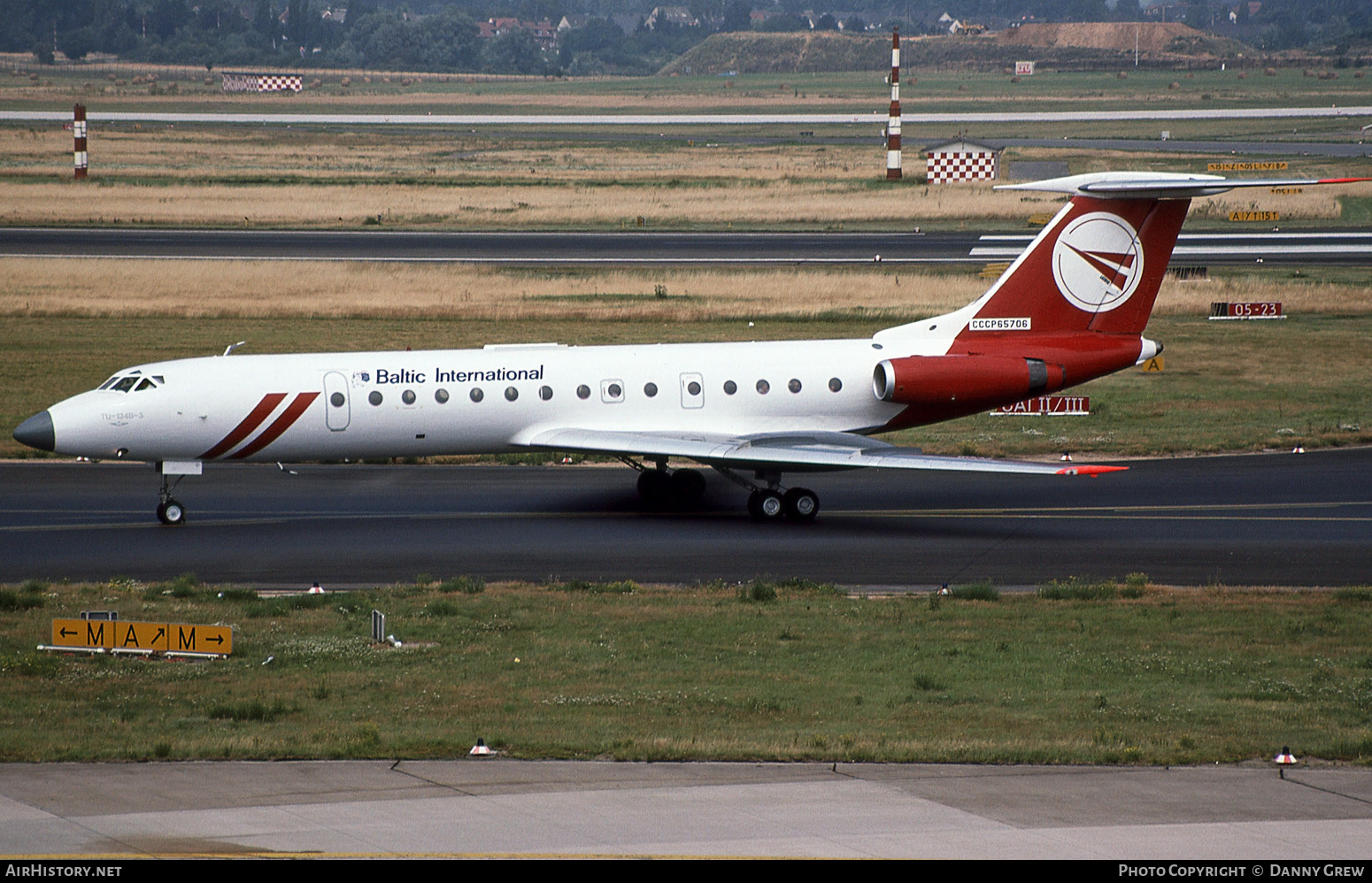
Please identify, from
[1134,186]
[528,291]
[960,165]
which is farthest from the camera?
[960,165]

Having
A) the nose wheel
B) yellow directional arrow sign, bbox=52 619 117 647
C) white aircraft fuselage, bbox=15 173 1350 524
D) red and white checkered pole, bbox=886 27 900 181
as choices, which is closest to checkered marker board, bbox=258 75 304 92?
red and white checkered pole, bbox=886 27 900 181

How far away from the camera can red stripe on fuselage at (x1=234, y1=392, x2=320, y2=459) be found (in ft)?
86.4

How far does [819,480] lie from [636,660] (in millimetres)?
13010

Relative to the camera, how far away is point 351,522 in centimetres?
2652

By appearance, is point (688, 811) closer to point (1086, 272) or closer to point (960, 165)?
point (1086, 272)

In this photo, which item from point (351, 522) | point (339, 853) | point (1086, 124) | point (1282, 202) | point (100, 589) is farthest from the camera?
point (1086, 124)

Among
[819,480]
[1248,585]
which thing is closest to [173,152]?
[819,480]

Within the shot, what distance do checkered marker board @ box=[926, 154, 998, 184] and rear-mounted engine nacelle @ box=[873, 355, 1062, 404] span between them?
57602 millimetres

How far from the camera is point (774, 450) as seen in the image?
26172mm

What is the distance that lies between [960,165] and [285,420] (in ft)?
207

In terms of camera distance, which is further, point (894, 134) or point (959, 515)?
point (894, 134)

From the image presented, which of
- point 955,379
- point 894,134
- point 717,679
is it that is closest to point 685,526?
point 955,379

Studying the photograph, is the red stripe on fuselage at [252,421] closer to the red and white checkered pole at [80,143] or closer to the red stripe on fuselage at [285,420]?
the red stripe on fuselage at [285,420]
